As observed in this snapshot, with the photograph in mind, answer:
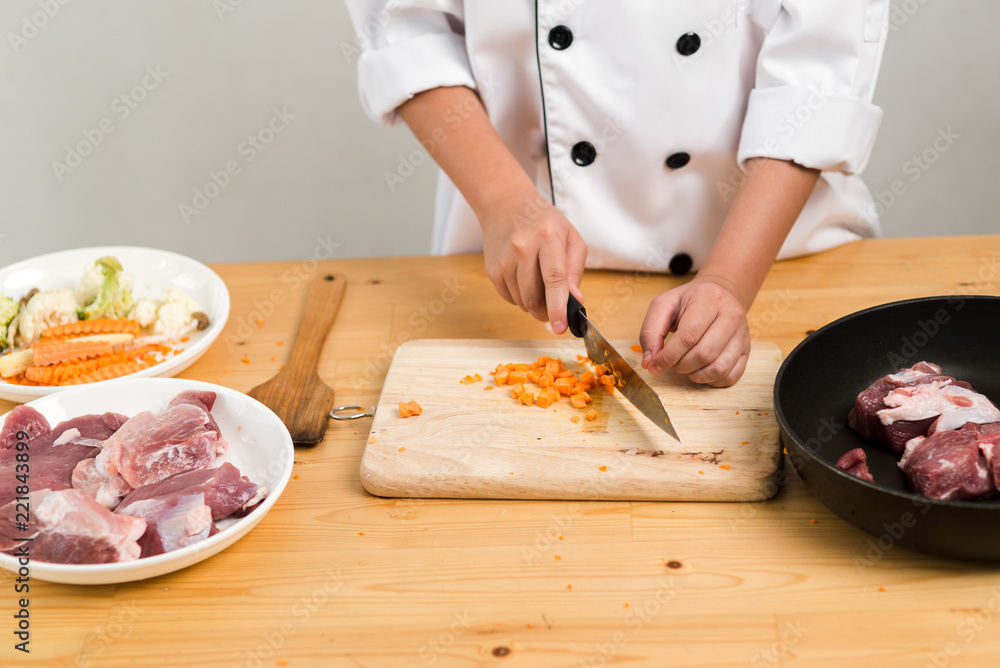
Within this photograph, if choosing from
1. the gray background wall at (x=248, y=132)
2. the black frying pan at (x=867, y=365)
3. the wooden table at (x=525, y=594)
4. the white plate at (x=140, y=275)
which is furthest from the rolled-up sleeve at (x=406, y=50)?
the gray background wall at (x=248, y=132)

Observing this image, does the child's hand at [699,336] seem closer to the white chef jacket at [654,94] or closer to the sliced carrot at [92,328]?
the white chef jacket at [654,94]

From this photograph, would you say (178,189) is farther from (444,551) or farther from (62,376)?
(444,551)

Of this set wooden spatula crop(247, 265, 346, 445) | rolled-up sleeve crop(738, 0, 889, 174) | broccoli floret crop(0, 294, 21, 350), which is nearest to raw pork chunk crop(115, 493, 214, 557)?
wooden spatula crop(247, 265, 346, 445)

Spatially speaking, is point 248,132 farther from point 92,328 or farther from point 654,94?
point 654,94

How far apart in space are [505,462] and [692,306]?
378 millimetres

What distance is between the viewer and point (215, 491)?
3.27 feet

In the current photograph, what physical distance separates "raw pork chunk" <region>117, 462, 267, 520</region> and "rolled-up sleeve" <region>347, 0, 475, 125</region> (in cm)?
81

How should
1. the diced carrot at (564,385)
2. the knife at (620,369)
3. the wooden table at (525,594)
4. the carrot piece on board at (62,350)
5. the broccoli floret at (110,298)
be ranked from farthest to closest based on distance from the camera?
the broccoli floret at (110,298)
the carrot piece on board at (62,350)
the diced carrot at (564,385)
the knife at (620,369)
the wooden table at (525,594)

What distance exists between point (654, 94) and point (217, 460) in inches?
38.7

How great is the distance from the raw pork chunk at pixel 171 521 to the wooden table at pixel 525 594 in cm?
6

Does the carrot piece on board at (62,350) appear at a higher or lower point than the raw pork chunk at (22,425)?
lower

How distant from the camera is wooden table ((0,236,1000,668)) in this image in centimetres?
85

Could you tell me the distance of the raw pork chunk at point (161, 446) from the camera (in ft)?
3.40

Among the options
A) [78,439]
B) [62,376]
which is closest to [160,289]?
[62,376]
